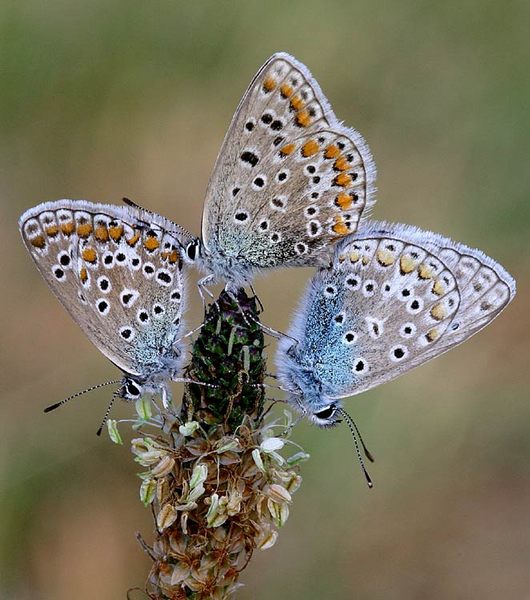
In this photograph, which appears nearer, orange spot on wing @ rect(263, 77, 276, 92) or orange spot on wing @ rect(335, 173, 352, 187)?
orange spot on wing @ rect(263, 77, 276, 92)

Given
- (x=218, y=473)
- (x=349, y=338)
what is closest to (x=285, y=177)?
(x=349, y=338)

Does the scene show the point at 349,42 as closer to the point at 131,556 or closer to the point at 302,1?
the point at 302,1

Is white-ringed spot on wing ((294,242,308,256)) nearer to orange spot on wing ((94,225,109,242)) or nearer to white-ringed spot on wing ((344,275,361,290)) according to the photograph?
white-ringed spot on wing ((344,275,361,290))

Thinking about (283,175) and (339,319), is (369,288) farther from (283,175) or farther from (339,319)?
(283,175)

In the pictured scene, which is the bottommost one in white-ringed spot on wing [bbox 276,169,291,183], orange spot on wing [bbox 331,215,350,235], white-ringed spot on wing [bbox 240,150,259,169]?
orange spot on wing [bbox 331,215,350,235]

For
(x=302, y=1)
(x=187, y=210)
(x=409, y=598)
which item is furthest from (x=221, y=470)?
(x=302, y=1)

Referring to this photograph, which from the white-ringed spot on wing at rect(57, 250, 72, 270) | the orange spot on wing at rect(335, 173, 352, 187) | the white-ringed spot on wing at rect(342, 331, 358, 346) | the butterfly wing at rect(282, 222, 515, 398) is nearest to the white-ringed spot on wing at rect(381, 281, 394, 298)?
the butterfly wing at rect(282, 222, 515, 398)

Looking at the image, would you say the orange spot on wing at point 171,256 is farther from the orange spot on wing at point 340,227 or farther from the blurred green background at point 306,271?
the blurred green background at point 306,271
